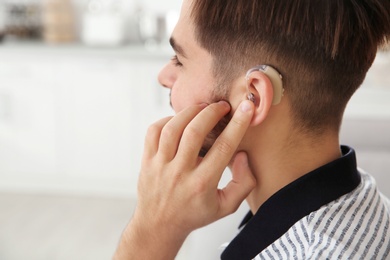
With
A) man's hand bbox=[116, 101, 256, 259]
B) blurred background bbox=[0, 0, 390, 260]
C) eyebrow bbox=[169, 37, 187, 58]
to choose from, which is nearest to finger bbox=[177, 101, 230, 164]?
man's hand bbox=[116, 101, 256, 259]

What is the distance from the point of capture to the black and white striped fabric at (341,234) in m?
0.92

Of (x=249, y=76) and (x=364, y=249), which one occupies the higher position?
(x=249, y=76)

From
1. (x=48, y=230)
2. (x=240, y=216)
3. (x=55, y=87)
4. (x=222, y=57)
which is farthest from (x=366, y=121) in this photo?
(x=55, y=87)

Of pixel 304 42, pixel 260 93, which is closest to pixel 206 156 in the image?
pixel 260 93

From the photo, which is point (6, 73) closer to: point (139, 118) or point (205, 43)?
point (139, 118)

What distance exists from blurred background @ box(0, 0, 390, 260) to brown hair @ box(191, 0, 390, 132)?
249 centimetres

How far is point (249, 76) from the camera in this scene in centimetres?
103

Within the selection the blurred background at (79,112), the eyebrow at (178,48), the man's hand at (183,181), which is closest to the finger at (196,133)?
the man's hand at (183,181)

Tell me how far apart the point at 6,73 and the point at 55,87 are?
11.7 inches

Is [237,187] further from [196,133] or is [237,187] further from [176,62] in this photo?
[176,62]

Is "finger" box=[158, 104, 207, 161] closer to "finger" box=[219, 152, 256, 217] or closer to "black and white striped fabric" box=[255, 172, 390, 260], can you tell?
"finger" box=[219, 152, 256, 217]

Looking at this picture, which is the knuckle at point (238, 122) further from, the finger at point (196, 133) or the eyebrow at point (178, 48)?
the eyebrow at point (178, 48)

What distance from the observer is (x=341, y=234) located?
944 millimetres

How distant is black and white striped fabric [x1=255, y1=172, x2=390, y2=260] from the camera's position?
92 centimetres
